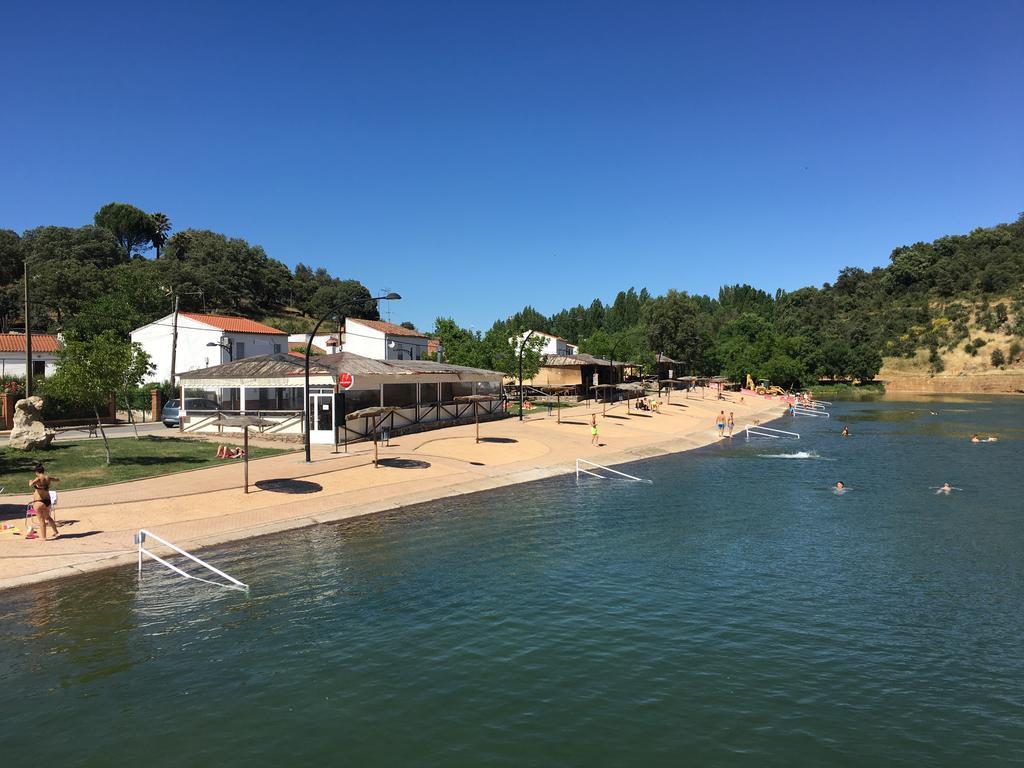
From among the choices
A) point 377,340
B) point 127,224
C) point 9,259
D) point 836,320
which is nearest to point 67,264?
point 9,259

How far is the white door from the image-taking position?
126 ft

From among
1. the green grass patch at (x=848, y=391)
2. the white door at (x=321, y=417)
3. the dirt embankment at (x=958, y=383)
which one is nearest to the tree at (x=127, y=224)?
the white door at (x=321, y=417)

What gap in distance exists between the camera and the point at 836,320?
156 metres

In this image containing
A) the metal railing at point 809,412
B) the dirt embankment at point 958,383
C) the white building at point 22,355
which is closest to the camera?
the white building at point 22,355

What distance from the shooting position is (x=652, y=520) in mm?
25609

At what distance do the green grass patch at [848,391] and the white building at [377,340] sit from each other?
251 feet

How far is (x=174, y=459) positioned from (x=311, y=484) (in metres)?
8.85

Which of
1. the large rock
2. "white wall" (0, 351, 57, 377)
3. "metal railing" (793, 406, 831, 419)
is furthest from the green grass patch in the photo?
the large rock

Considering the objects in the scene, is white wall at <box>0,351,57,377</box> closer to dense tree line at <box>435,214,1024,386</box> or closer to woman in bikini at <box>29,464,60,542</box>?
dense tree line at <box>435,214,1024,386</box>

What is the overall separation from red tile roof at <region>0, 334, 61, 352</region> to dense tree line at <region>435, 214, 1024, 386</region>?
38912 millimetres

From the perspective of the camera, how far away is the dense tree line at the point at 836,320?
392ft

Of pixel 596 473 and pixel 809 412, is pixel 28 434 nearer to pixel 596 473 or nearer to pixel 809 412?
pixel 596 473

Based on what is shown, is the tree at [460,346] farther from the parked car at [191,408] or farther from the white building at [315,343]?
the parked car at [191,408]

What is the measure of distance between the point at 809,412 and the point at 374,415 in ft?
221
